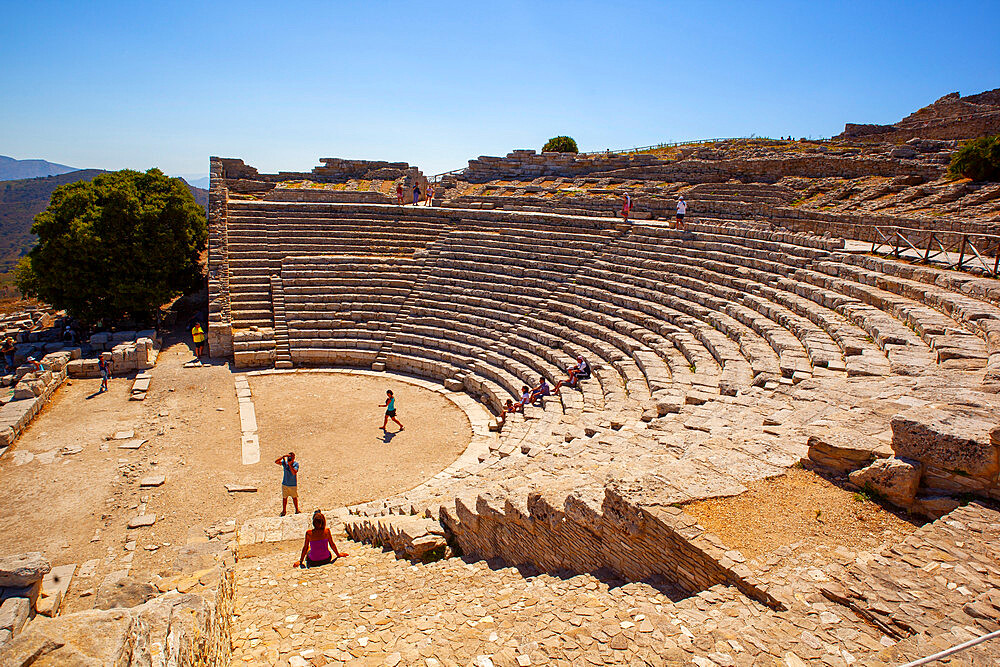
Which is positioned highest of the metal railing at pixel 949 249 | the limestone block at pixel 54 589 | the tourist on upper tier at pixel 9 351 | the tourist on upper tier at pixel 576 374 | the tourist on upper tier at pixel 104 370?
the metal railing at pixel 949 249

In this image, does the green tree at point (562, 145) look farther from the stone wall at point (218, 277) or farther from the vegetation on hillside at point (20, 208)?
the vegetation on hillside at point (20, 208)

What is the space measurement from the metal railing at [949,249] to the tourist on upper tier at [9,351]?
25638mm

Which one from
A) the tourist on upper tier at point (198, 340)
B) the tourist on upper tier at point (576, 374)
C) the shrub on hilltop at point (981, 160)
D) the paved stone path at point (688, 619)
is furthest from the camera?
the tourist on upper tier at point (198, 340)

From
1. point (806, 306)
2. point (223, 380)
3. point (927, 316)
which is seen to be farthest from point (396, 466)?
point (927, 316)

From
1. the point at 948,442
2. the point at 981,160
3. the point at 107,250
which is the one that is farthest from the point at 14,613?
the point at 981,160

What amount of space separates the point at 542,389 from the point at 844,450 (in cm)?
774

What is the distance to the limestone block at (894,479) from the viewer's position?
5.38m

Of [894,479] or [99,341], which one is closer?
[894,479]

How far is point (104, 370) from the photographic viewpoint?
52.9 ft

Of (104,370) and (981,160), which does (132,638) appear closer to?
(104,370)

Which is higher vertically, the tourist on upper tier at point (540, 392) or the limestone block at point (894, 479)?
→ the limestone block at point (894, 479)

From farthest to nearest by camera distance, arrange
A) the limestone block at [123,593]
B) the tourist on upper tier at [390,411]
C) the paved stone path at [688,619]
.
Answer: the tourist on upper tier at [390,411] < the limestone block at [123,593] < the paved stone path at [688,619]

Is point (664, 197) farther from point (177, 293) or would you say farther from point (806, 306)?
point (177, 293)

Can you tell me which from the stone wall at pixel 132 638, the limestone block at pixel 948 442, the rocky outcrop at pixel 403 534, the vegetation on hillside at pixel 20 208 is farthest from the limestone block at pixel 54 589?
the vegetation on hillside at pixel 20 208
